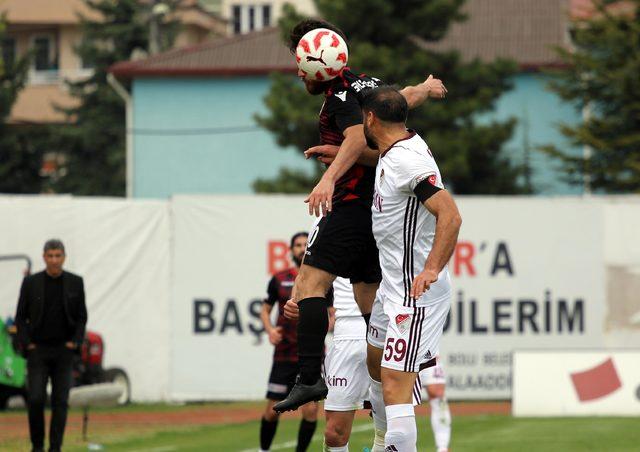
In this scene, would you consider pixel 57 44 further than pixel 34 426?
Yes

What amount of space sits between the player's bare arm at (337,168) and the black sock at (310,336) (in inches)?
26.3

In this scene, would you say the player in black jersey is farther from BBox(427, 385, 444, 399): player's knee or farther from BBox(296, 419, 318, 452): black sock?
BBox(427, 385, 444, 399): player's knee

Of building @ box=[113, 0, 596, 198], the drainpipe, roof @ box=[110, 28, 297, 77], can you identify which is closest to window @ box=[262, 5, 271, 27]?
building @ box=[113, 0, 596, 198]

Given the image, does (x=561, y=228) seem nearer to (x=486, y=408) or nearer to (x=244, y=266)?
(x=486, y=408)

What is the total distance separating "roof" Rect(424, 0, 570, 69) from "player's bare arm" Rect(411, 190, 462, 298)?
36.8 meters

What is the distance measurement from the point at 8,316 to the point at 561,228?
8.86 metres

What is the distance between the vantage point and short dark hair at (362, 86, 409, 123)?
9.54 meters

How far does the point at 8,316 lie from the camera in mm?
22500

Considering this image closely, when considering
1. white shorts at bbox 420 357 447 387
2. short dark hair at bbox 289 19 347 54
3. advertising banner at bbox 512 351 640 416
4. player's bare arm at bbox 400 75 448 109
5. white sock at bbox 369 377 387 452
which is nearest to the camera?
short dark hair at bbox 289 19 347 54

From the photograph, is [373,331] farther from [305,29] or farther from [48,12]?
[48,12]

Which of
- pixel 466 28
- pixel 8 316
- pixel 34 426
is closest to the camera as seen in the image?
pixel 34 426

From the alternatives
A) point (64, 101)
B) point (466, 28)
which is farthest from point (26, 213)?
point (64, 101)

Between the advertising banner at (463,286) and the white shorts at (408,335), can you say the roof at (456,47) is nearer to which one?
the advertising banner at (463,286)

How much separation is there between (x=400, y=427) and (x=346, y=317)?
2527mm
